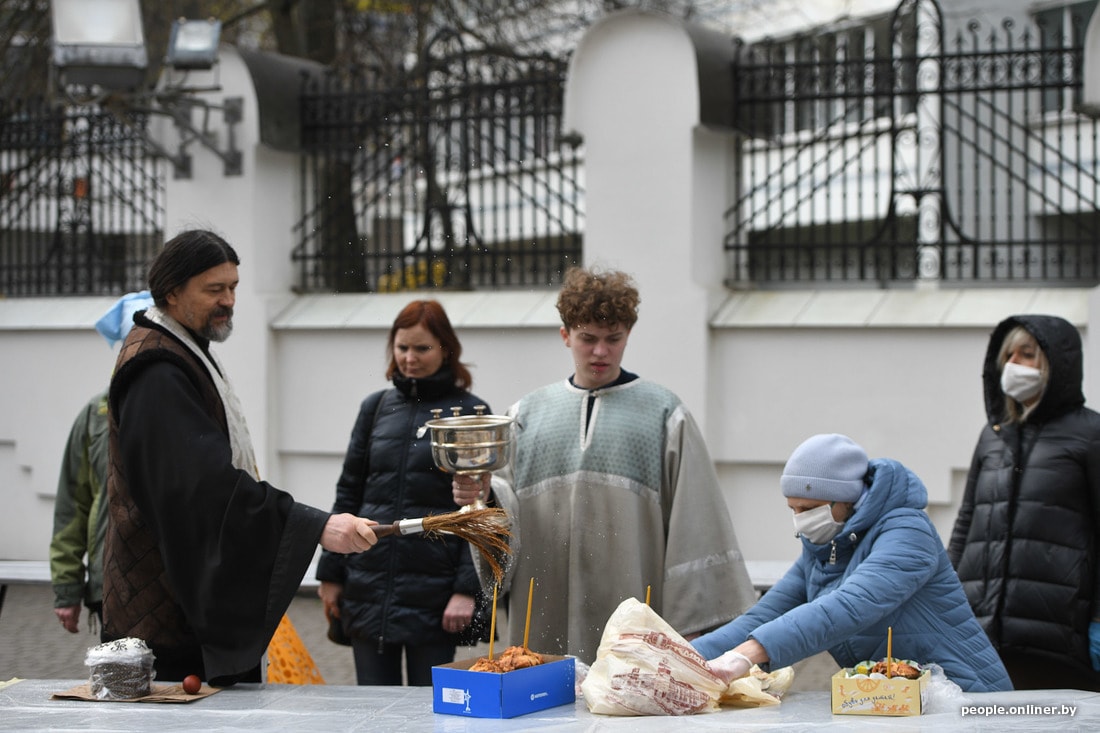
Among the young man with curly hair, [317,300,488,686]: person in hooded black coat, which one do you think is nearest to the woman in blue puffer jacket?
the young man with curly hair

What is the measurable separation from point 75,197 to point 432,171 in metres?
3.16

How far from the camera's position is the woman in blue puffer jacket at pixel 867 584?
3.40 metres

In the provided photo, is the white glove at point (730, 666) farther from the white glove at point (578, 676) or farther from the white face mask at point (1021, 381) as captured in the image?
the white face mask at point (1021, 381)

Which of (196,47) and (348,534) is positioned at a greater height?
(196,47)

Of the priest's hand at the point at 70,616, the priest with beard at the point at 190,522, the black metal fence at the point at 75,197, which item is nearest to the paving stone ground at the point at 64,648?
the priest's hand at the point at 70,616

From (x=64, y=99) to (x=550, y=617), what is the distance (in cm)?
763

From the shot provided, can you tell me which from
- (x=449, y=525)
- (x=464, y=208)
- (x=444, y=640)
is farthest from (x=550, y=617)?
(x=464, y=208)

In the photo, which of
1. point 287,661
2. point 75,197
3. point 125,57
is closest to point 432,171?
Answer: point 125,57

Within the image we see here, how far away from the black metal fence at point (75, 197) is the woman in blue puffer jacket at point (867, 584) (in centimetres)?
791

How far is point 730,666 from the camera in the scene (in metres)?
3.34

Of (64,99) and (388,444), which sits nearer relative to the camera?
(388,444)

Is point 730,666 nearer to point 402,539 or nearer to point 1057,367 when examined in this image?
point 402,539

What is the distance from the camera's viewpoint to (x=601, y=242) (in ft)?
28.9

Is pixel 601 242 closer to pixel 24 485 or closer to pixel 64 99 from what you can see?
pixel 64 99
